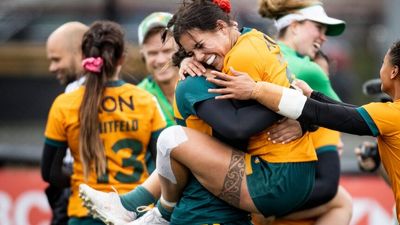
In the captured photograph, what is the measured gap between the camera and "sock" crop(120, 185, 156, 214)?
17.6 feet

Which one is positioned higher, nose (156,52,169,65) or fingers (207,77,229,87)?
fingers (207,77,229,87)

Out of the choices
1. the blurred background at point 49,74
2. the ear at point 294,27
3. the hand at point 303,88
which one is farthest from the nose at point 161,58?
the blurred background at point 49,74

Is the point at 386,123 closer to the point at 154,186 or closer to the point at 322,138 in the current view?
the point at 322,138

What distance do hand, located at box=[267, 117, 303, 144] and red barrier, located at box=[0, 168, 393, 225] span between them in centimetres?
496

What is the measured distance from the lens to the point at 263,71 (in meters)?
4.82

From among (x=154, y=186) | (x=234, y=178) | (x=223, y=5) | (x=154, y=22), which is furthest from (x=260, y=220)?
(x=154, y=22)

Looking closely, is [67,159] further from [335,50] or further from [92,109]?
[335,50]

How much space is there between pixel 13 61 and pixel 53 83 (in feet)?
3.58

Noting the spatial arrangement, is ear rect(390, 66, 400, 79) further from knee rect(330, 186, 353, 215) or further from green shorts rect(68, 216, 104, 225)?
green shorts rect(68, 216, 104, 225)

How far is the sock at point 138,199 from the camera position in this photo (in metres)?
5.36

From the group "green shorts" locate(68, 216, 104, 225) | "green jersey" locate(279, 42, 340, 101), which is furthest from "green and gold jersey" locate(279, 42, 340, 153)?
"green shorts" locate(68, 216, 104, 225)

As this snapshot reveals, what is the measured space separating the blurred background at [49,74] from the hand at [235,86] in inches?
195

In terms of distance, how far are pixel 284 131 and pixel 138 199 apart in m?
0.95

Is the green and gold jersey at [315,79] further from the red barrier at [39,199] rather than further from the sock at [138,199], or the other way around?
the red barrier at [39,199]
